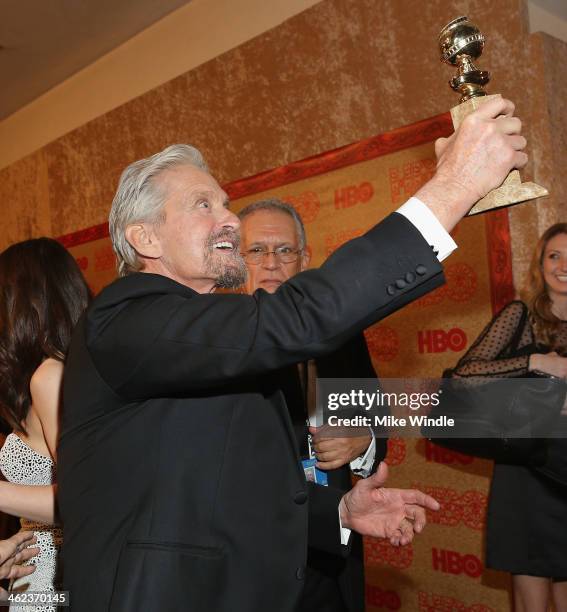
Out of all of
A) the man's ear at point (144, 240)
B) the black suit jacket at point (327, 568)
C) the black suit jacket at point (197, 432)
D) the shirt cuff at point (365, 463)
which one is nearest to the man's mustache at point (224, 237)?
the man's ear at point (144, 240)

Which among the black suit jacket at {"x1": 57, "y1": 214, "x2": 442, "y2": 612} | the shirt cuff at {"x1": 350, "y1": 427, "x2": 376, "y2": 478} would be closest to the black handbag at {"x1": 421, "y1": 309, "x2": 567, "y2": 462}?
the shirt cuff at {"x1": 350, "y1": 427, "x2": 376, "y2": 478}

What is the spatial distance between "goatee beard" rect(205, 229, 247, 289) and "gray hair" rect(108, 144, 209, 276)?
0.14 meters

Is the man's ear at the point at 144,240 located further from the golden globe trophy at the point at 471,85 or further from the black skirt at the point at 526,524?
the black skirt at the point at 526,524

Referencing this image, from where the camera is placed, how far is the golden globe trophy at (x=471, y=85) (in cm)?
119

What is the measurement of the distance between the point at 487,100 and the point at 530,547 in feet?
6.99

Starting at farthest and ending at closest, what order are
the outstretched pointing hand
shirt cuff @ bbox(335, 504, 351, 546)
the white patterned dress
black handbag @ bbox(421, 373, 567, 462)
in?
black handbag @ bbox(421, 373, 567, 462) < the white patterned dress < shirt cuff @ bbox(335, 504, 351, 546) < the outstretched pointing hand

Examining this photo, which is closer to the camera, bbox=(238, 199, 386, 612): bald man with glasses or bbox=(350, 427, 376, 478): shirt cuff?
bbox=(238, 199, 386, 612): bald man with glasses

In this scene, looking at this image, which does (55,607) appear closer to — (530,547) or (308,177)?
(530,547)

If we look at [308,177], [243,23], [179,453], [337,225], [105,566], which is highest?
[243,23]

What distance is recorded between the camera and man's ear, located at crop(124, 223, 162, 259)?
5.11 ft

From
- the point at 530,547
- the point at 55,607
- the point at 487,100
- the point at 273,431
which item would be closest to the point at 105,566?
the point at 273,431

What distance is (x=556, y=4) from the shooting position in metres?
3.55

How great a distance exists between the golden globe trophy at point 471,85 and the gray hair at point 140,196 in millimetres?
649

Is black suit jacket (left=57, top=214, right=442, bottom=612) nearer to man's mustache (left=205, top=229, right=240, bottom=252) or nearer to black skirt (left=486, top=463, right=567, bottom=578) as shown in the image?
man's mustache (left=205, top=229, right=240, bottom=252)
